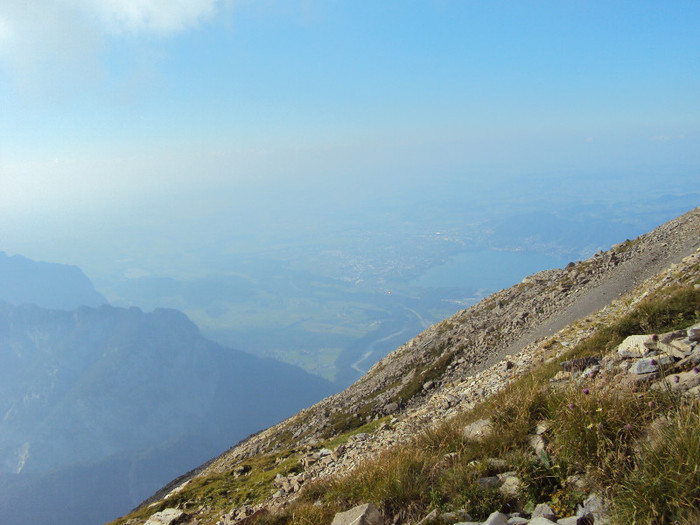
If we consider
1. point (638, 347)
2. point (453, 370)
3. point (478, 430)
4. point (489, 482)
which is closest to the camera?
point (489, 482)

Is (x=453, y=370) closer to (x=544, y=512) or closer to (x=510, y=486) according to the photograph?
(x=510, y=486)

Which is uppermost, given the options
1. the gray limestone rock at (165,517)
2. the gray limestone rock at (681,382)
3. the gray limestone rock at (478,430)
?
the gray limestone rock at (681,382)

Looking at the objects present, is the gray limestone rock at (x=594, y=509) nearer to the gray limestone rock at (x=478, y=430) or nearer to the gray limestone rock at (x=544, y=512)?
the gray limestone rock at (x=544, y=512)

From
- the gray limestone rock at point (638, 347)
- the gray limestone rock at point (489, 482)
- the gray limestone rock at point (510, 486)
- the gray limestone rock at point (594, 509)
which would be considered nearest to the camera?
the gray limestone rock at point (594, 509)

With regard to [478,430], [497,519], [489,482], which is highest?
[497,519]

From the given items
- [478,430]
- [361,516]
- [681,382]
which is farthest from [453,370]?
[361,516]

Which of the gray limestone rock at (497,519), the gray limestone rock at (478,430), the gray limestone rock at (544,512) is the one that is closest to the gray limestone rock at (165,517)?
the gray limestone rock at (478,430)

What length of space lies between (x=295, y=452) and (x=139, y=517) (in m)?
8.40

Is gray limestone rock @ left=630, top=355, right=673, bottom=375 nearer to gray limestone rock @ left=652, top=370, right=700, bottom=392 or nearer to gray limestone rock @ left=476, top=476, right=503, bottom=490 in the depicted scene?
gray limestone rock @ left=652, top=370, right=700, bottom=392

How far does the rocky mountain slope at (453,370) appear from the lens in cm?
1684

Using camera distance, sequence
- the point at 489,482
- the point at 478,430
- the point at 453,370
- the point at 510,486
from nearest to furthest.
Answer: the point at 510,486
the point at 489,482
the point at 478,430
the point at 453,370

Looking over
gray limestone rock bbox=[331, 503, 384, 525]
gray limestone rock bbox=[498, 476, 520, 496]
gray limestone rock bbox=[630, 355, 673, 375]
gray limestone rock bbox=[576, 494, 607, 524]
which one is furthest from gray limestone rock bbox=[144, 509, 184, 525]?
gray limestone rock bbox=[630, 355, 673, 375]

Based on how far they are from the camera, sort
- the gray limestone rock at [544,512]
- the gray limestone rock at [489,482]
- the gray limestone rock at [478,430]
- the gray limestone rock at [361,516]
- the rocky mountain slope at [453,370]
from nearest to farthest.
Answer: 1. the gray limestone rock at [544,512]
2. the gray limestone rock at [489,482]
3. the gray limestone rock at [361,516]
4. the gray limestone rock at [478,430]
5. the rocky mountain slope at [453,370]

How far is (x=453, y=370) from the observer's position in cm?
3106
